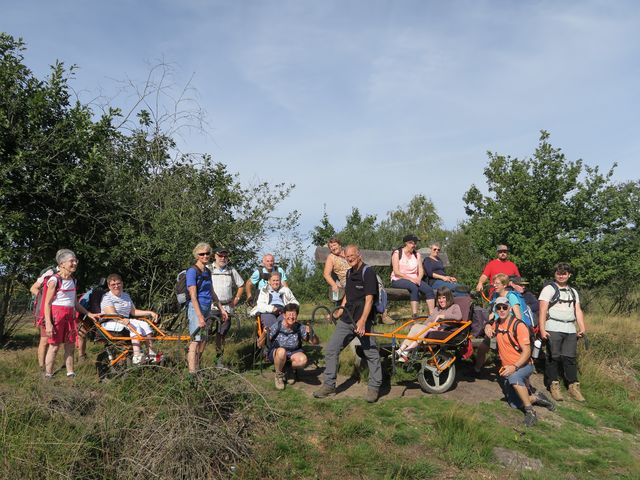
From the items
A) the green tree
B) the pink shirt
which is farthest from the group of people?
the green tree

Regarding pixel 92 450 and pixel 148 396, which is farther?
pixel 148 396

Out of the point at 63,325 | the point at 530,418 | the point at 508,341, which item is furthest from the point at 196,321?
the point at 530,418

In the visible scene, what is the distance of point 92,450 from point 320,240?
44.3 ft

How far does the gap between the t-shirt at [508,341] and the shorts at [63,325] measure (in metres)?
5.23

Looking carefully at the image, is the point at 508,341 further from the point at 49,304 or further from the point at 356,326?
the point at 49,304

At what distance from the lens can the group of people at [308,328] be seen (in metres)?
6.67

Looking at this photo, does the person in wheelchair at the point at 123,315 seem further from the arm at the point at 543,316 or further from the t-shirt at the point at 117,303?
the arm at the point at 543,316

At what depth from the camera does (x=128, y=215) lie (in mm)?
9828

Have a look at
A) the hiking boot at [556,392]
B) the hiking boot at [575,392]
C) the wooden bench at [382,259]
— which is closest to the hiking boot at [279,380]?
the wooden bench at [382,259]

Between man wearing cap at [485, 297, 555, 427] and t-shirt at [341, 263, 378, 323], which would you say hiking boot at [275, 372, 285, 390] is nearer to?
t-shirt at [341, 263, 378, 323]

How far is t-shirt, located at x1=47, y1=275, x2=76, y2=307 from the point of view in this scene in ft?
22.1

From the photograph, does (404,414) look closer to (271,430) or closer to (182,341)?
(271,430)

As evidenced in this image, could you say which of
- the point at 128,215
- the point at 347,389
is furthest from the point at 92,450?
the point at 128,215

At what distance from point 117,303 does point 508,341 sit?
495 cm
